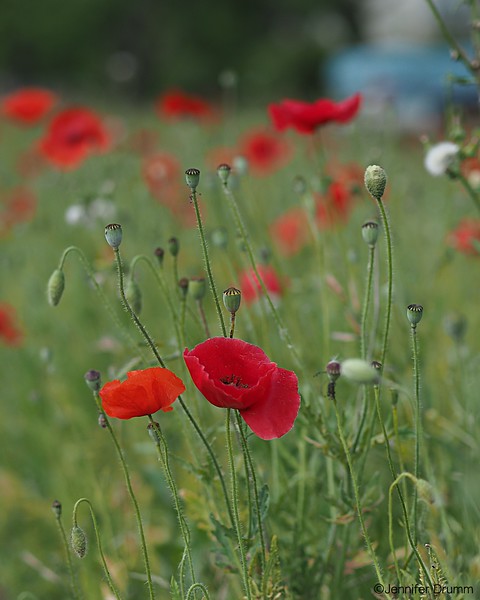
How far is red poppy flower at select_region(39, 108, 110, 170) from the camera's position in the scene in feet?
9.55

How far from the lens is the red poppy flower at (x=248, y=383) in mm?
994

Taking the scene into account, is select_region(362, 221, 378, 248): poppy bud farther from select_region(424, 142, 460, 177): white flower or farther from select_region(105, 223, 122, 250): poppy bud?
select_region(424, 142, 460, 177): white flower

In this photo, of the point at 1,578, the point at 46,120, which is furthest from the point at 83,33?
the point at 1,578

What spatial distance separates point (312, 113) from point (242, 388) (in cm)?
83

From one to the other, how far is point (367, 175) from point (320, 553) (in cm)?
71

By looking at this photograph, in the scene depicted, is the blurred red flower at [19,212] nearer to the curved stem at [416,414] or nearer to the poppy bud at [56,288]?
the poppy bud at [56,288]

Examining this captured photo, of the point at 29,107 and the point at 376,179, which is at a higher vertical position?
the point at 29,107

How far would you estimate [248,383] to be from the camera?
1138mm

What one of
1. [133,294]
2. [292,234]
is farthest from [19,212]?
[133,294]

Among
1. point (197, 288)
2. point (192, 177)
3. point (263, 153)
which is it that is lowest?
point (197, 288)

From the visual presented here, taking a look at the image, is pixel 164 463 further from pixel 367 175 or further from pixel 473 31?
pixel 473 31

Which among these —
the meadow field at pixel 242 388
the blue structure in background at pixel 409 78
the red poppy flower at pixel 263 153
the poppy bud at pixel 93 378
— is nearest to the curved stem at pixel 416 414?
the meadow field at pixel 242 388

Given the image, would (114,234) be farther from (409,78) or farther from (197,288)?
(409,78)

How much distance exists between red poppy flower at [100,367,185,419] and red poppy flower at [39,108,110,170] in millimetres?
2003
